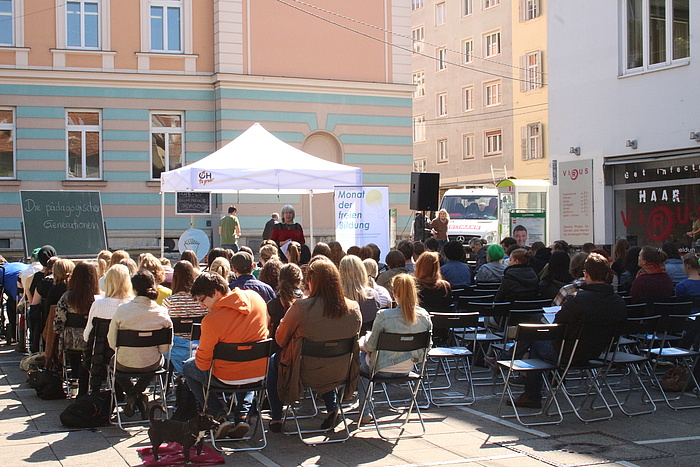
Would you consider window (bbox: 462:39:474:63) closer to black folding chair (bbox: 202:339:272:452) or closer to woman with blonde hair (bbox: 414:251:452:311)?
woman with blonde hair (bbox: 414:251:452:311)

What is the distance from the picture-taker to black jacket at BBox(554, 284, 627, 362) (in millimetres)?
6934

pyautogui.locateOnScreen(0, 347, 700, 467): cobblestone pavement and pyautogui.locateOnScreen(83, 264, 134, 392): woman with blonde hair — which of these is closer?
pyautogui.locateOnScreen(0, 347, 700, 467): cobblestone pavement

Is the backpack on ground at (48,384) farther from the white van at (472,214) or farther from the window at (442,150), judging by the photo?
the window at (442,150)

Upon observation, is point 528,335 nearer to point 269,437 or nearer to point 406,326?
point 406,326

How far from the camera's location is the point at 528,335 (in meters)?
6.70

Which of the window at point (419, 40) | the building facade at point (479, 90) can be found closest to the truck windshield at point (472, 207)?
the building facade at point (479, 90)

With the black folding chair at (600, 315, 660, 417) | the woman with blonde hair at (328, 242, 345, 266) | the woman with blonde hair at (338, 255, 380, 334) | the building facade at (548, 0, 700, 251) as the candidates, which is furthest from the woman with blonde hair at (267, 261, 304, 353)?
the building facade at (548, 0, 700, 251)

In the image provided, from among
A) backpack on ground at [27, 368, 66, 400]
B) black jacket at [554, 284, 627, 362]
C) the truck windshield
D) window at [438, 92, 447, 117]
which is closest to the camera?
black jacket at [554, 284, 627, 362]

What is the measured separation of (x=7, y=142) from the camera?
20.8 meters

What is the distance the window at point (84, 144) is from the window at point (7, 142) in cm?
128

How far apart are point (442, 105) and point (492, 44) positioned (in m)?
4.47

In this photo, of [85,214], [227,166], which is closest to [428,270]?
[227,166]

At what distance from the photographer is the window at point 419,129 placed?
43.6m

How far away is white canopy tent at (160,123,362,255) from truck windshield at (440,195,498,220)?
36.7ft
